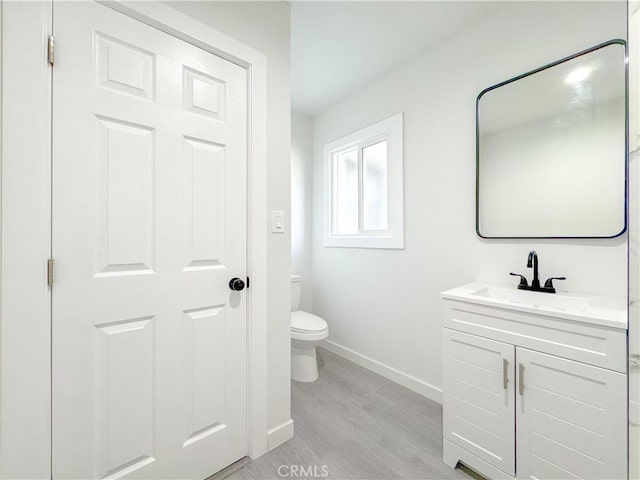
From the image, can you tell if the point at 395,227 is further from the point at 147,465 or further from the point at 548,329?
the point at 147,465

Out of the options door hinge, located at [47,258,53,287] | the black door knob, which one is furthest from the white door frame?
the black door knob

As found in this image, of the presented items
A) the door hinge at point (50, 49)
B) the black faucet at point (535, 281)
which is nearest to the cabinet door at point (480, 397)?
the black faucet at point (535, 281)

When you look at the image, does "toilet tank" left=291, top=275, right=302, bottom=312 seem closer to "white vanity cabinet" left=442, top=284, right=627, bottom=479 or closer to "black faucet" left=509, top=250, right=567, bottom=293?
"white vanity cabinet" left=442, top=284, right=627, bottom=479

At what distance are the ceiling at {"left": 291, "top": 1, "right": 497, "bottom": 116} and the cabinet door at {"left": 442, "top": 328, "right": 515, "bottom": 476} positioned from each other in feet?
6.10

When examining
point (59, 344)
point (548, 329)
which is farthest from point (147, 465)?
point (548, 329)

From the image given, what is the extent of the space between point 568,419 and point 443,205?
1.29 metres

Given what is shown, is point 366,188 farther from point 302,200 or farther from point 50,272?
point 50,272

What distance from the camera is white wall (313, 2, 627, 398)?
1.44 meters

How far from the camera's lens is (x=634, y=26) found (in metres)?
0.48

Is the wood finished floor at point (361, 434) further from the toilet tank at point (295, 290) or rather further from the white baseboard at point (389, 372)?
the toilet tank at point (295, 290)

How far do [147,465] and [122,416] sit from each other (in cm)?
25

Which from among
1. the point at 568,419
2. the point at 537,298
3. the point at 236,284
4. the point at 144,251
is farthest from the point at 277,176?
the point at 568,419

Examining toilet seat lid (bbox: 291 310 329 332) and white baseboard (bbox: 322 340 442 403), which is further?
toilet seat lid (bbox: 291 310 329 332)

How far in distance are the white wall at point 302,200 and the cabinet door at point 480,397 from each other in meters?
1.85
